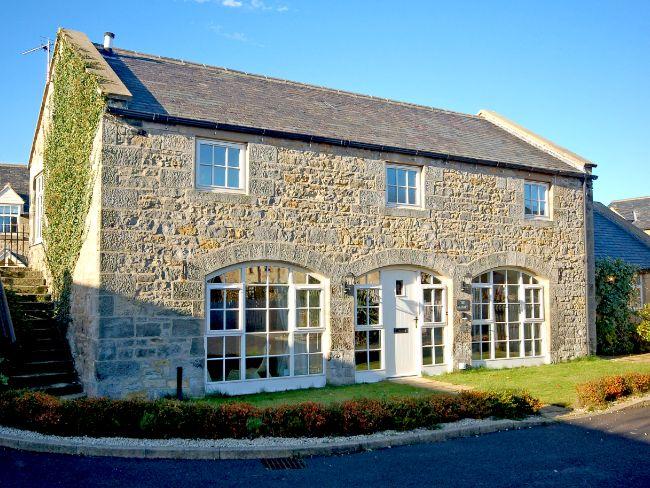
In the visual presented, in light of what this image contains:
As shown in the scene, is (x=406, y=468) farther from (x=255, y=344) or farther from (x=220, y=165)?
(x=220, y=165)

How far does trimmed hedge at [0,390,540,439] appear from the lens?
319 inches

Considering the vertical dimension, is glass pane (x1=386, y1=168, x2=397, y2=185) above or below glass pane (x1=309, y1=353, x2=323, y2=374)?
above

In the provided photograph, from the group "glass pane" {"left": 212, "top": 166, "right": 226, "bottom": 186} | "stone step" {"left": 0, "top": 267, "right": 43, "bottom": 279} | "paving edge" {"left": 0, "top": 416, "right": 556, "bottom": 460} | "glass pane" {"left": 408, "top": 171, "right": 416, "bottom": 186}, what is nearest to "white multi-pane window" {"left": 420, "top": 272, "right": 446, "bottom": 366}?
"glass pane" {"left": 408, "top": 171, "right": 416, "bottom": 186}

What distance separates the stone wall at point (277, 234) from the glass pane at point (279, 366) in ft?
3.17

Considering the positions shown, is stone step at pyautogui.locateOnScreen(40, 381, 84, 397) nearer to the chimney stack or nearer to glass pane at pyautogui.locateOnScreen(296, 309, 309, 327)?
glass pane at pyautogui.locateOnScreen(296, 309, 309, 327)

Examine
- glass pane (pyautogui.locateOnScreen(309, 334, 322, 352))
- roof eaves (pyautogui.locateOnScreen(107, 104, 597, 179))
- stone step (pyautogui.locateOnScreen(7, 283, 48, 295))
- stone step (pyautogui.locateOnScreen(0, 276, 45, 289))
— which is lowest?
glass pane (pyautogui.locateOnScreen(309, 334, 322, 352))

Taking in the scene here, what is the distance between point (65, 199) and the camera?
13.3 meters

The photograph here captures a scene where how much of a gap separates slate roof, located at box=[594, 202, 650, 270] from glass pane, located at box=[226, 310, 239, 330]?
12656mm

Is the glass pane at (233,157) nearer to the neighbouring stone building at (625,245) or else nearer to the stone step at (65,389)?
the stone step at (65,389)

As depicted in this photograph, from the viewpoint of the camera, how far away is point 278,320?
12242 millimetres

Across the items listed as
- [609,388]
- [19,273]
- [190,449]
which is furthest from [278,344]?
[19,273]

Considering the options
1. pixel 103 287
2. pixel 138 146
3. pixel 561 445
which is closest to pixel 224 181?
pixel 138 146

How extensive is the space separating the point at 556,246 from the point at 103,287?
11642mm

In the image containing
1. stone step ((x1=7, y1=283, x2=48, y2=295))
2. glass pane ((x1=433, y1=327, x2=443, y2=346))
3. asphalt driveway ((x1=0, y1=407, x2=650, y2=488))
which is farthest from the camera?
glass pane ((x1=433, y1=327, x2=443, y2=346))
